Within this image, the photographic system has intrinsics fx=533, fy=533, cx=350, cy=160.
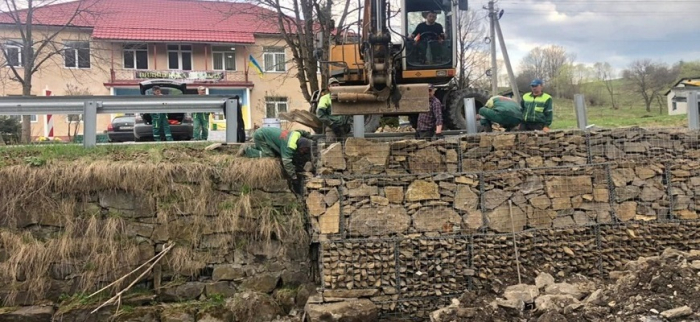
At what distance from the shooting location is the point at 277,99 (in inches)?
1100

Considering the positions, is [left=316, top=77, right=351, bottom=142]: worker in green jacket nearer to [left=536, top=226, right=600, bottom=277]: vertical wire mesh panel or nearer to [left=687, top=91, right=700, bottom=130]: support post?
[left=536, top=226, right=600, bottom=277]: vertical wire mesh panel

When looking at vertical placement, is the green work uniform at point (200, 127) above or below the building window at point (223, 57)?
below

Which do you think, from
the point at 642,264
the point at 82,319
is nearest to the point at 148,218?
the point at 82,319

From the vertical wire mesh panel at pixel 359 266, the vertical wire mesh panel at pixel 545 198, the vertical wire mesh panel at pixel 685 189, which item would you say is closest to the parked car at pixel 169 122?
the vertical wire mesh panel at pixel 359 266

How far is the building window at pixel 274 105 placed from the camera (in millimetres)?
27398

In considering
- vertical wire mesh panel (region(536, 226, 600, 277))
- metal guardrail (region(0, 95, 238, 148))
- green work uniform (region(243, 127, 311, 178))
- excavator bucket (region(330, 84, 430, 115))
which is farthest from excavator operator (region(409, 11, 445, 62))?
vertical wire mesh panel (region(536, 226, 600, 277))

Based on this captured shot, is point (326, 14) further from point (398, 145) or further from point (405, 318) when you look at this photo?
point (405, 318)

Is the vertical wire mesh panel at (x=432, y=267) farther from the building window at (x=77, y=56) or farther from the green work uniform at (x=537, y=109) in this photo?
the building window at (x=77, y=56)

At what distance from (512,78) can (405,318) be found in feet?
31.5

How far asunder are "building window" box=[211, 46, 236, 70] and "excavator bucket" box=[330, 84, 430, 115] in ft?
76.7

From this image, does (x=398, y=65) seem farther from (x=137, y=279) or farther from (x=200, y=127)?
(x=137, y=279)

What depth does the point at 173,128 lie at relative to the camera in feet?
31.1

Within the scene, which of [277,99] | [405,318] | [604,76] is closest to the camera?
[405,318]

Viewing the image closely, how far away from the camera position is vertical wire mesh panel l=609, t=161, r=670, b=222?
690 cm
